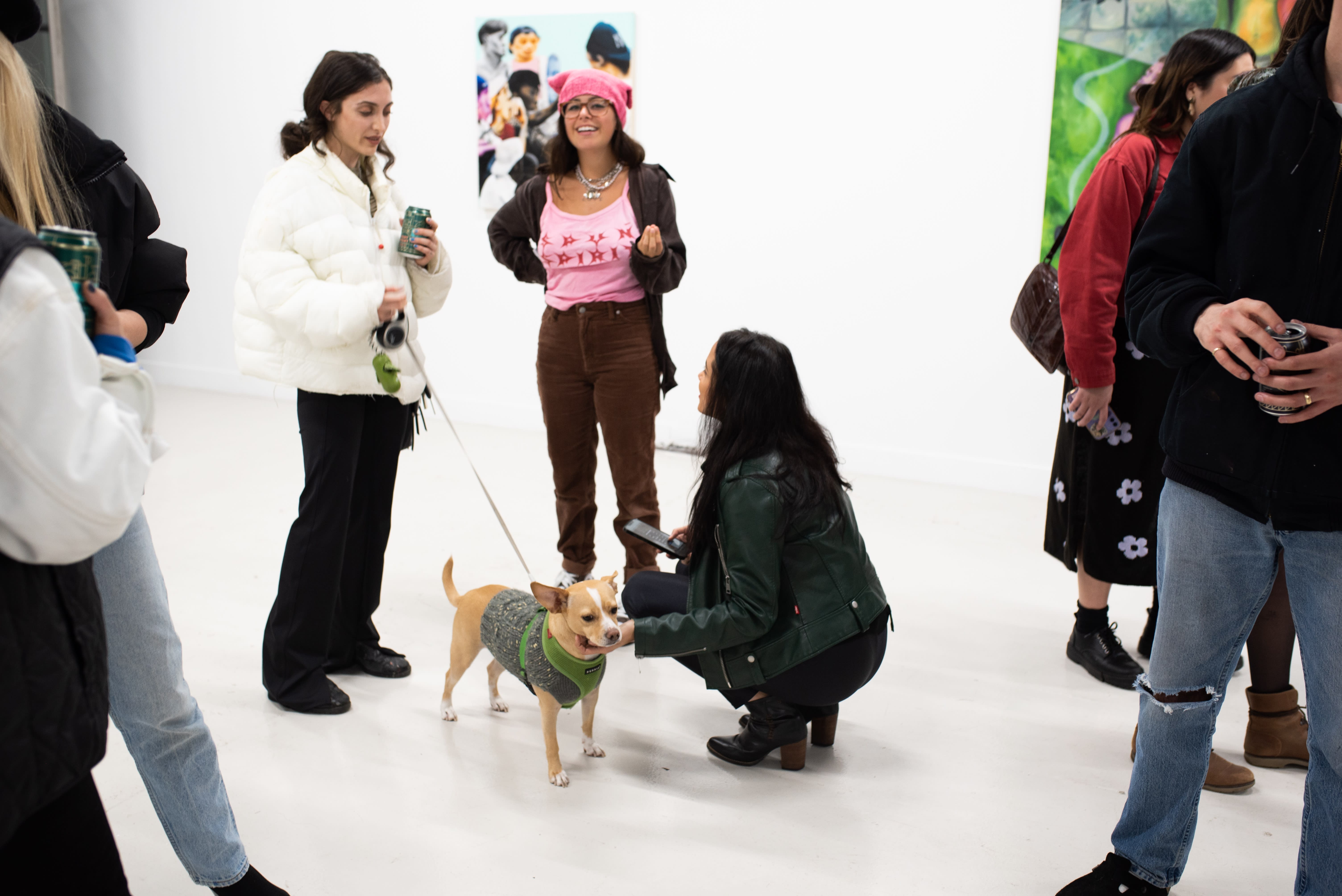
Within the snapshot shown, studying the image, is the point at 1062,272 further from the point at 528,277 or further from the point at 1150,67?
the point at 1150,67

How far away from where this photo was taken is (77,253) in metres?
1.08

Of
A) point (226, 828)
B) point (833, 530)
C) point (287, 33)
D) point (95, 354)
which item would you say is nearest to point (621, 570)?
point (833, 530)

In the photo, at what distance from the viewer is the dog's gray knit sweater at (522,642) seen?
85.4 inches

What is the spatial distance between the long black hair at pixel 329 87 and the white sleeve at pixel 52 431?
1.54 m

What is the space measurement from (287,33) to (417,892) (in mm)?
5271

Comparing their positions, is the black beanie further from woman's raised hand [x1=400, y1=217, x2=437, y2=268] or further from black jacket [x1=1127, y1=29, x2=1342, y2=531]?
black jacket [x1=1127, y1=29, x2=1342, y2=531]

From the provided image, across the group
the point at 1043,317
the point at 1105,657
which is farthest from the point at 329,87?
the point at 1105,657

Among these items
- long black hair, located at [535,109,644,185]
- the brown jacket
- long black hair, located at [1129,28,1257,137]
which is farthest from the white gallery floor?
long black hair, located at [1129,28,1257,137]

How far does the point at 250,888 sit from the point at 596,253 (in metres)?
1.86

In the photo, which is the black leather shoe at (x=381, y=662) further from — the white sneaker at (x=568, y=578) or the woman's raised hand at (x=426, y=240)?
the woman's raised hand at (x=426, y=240)

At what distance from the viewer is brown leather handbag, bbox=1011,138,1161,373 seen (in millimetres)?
2652

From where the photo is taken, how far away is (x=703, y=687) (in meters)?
2.71

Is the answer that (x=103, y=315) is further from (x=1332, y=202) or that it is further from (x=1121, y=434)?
(x=1121, y=434)

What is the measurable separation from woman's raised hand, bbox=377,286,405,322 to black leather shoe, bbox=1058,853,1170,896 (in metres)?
1.79
